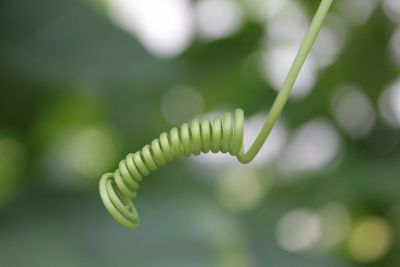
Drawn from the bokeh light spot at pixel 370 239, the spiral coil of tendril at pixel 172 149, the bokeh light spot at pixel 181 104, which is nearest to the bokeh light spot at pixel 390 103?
the bokeh light spot at pixel 370 239

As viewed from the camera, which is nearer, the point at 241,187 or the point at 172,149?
the point at 172,149

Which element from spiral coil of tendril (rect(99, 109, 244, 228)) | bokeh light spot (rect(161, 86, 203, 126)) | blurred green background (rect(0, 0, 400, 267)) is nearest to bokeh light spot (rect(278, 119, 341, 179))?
blurred green background (rect(0, 0, 400, 267))

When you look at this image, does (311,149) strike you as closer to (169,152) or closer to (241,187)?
(241,187)

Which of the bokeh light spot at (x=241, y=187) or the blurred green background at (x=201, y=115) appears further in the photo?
the bokeh light spot at (x=241, y=187)

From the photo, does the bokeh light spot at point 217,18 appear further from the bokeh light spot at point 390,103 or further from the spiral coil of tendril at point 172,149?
the spiral coil of tendril at point 172,149

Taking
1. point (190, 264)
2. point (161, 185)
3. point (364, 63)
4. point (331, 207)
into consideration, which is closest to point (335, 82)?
point (364, 63)

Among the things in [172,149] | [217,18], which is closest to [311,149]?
[217,18]
